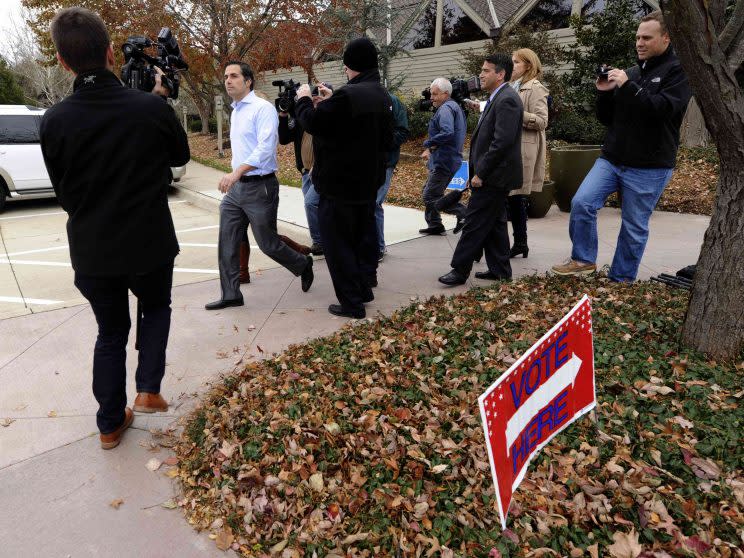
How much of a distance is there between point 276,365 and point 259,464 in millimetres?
1055

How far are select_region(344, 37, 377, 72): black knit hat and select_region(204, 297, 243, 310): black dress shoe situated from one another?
2.25 m

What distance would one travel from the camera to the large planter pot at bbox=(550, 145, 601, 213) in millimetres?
8133

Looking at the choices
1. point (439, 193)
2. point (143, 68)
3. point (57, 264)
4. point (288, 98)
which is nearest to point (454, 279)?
point (439, 193)

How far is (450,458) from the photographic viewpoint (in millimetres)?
2701

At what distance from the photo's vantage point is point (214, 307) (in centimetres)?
494

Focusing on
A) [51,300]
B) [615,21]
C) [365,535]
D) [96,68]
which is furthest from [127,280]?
[615,21]

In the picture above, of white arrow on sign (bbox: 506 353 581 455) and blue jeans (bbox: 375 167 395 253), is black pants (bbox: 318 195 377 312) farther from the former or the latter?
white arrow on sign (bbox: 506 353 581 455)

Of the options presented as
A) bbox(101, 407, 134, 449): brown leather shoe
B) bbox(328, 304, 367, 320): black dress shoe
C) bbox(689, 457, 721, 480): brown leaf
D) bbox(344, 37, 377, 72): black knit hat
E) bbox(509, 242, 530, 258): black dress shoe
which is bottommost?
bbox(101, 407, 134, 449): brown leather shoe

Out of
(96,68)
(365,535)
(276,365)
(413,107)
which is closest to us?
(365,535)

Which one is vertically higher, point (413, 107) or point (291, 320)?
point (413, 107)

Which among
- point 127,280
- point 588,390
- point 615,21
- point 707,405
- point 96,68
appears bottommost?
point 707,405

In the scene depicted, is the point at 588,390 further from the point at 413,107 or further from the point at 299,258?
the point at 413,107

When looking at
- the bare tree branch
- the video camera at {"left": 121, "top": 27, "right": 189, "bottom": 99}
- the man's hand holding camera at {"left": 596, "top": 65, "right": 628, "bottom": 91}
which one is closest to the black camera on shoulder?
the man's hand holding camera at {"left": 596, "top": 65, "right": 628, "bottom": 91}

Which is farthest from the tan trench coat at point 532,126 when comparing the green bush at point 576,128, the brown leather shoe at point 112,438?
the green bush at point 576,128
